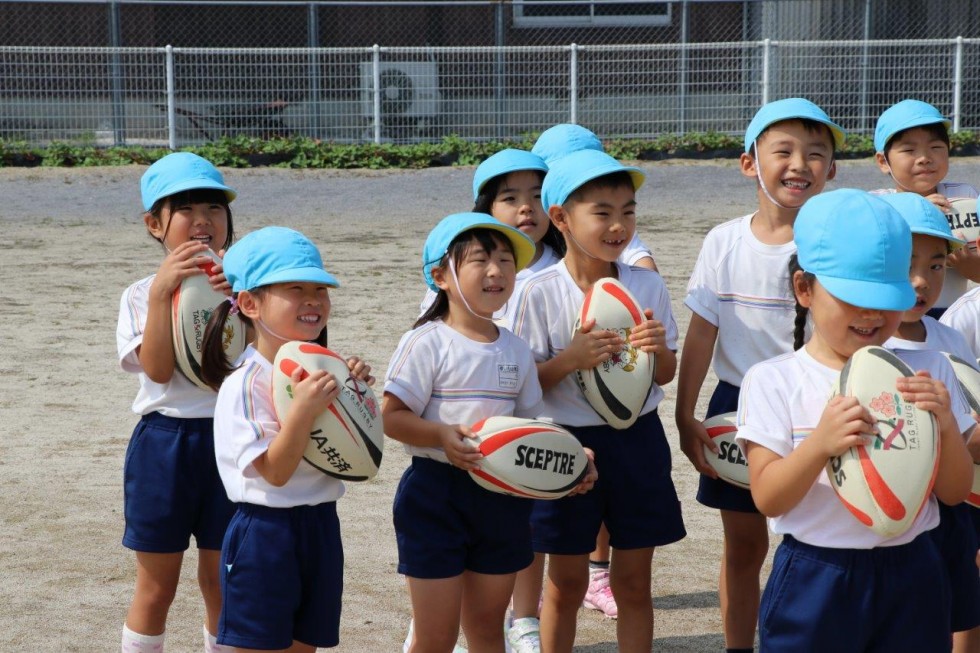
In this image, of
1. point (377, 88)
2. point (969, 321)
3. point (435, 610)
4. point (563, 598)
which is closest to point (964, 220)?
point (969, 321)

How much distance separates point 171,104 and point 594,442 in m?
15.0

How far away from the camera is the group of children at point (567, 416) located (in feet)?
10.2

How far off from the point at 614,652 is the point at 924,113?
253cm

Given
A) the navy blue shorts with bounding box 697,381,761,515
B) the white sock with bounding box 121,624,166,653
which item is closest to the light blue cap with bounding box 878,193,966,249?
the navy blue shorts with bounding box 697,381,761,515

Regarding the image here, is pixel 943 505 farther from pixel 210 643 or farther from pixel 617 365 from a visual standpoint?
pixel 210 643

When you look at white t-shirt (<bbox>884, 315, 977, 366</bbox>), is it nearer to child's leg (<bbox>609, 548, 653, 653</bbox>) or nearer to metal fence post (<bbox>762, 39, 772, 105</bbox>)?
child's leg (<bbox>609, 548, 653, 653</bbox>)

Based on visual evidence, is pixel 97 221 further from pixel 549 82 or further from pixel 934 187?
pixel 934 187

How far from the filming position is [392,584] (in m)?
5.41

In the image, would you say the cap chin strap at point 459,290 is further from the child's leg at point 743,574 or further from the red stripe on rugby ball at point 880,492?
the red stripe on rugby ball at point 880,492

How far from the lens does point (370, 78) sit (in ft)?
61.6

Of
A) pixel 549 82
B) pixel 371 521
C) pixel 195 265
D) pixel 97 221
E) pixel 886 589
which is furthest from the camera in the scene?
pixel 549 82

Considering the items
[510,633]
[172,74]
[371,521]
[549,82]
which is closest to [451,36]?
[549,82]

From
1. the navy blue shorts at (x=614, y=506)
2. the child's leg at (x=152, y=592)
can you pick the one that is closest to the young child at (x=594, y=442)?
the navy blue shorts at (x=614, y=506)

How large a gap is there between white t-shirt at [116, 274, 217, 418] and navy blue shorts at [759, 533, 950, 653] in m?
2.12
